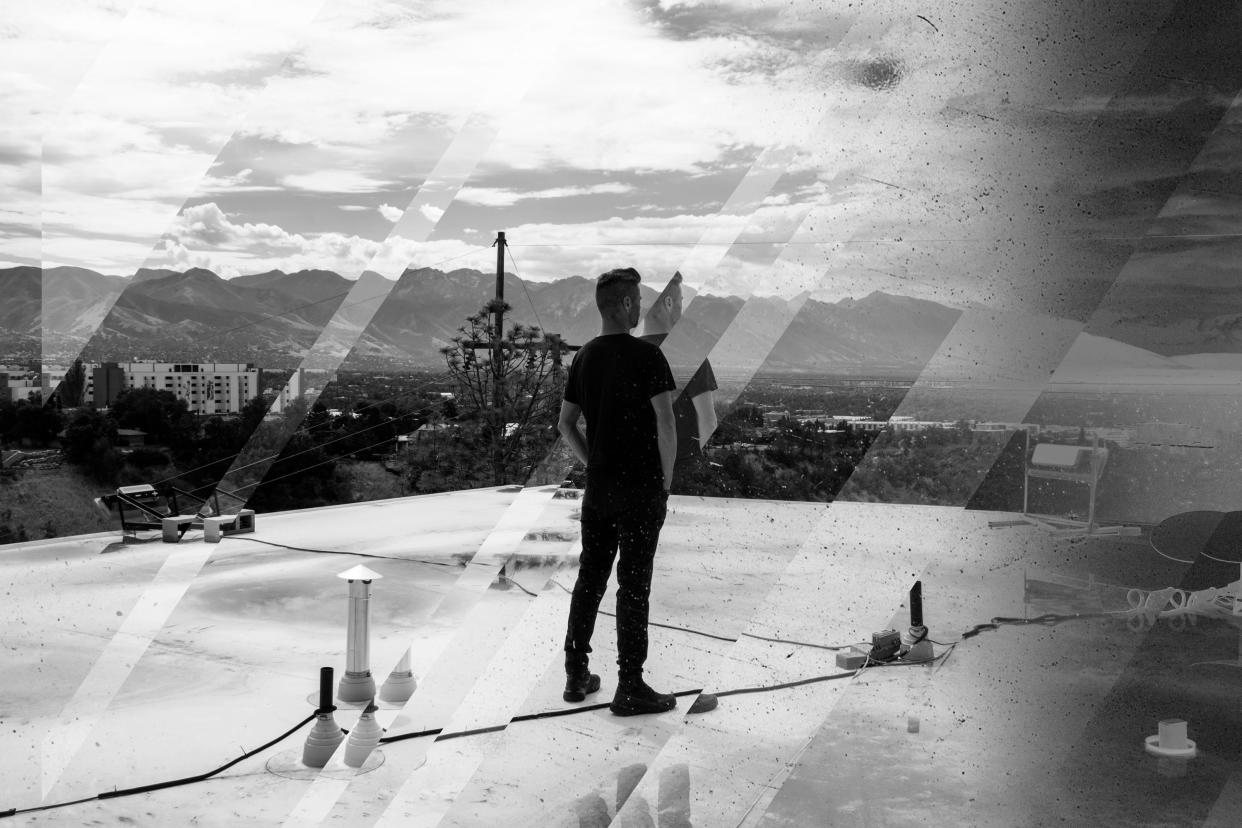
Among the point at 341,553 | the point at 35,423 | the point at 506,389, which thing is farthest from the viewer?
the point at 506,389

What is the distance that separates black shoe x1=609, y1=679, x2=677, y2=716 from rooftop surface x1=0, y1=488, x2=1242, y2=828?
1.3 inches

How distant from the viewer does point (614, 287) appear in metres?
2.11

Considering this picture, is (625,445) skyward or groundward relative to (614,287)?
groundward

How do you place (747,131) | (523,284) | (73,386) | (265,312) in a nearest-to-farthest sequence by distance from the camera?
(747,131), (73,386), (523,284), (265,312)

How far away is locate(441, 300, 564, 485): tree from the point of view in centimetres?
765

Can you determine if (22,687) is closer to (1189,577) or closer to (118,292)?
(1189,577)

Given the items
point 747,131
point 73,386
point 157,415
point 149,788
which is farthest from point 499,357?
point 149,788

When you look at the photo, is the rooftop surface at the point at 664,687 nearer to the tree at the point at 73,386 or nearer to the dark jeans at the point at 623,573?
the dark jeans at the point at 623,573

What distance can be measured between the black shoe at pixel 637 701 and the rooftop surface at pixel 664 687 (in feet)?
0.11

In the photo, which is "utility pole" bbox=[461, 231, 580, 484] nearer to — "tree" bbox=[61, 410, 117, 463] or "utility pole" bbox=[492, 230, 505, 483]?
"utility pole" bbox=[492, 230, 505, 483]

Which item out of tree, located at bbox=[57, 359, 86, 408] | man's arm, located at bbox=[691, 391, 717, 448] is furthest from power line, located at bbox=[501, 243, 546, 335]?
man's arm, located at bbox=[691, 391, 717, 448]

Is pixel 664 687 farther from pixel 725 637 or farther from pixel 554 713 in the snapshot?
pixel 725 637

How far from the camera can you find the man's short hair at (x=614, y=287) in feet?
6.91

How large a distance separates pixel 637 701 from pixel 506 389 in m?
5.66
